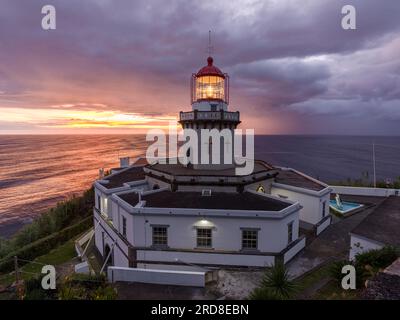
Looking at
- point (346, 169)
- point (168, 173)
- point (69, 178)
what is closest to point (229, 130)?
point (168, 173)

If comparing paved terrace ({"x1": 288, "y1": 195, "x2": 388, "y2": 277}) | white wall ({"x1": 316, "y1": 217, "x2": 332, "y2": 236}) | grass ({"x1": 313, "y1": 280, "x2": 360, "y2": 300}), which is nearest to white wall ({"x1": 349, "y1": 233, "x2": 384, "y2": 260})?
paved terrace ({"x1": 288, "y1": 195, "x2": 388, "y2": 277})

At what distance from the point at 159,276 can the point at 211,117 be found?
13.3 metres

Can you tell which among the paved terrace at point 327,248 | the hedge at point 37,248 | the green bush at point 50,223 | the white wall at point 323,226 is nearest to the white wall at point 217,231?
the paved terrace at point 327,248

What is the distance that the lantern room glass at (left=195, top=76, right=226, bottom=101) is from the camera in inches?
914

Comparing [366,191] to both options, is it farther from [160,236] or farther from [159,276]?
[159,276]

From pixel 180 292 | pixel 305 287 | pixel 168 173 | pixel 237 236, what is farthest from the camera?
pixel 168 173

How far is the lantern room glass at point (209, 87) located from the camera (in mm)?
23219

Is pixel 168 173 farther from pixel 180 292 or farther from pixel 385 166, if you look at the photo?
pixel 385 166

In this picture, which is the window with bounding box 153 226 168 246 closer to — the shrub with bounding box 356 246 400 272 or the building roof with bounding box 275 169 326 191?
the shrub with bounding box 356 246 400 272

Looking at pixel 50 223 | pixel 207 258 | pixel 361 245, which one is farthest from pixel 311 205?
pixel 50 223

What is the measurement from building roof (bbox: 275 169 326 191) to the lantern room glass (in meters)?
9.37

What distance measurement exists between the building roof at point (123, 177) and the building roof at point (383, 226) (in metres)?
18.3
